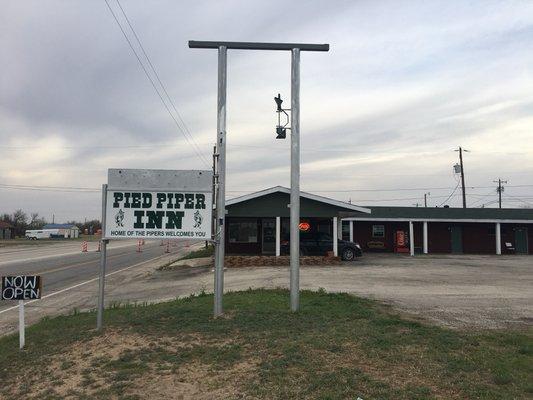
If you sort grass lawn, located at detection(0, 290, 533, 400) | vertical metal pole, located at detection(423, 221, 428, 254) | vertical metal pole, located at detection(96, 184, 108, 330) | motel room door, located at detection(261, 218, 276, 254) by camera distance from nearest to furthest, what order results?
grass lawn, located at detection(0, 290, 533, 400), vertical metal pole, located at detection(96, 184, 108, 330), motel room door, located at detection(261, 218, 276, 254), vertical metal pole, located at detection(423, 221, 428, 254)

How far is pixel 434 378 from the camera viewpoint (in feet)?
16.7

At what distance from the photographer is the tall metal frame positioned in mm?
8750

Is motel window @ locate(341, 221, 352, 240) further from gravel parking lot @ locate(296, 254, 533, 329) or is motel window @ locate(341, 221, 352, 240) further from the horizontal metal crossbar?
the horizontal metal crossbar

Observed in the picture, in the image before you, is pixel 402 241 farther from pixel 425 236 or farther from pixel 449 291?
pixel 449 291

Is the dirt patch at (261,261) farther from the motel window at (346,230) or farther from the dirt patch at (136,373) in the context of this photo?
the dirt patch at (136,373)

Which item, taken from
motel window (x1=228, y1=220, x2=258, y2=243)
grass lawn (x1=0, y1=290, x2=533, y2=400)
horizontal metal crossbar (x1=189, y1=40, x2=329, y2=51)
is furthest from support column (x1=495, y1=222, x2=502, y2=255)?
horizontal metal crossbar (x1=189, y1=40, x2=329, y2=51)

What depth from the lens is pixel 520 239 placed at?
112 ft

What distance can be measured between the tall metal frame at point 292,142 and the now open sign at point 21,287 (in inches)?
117

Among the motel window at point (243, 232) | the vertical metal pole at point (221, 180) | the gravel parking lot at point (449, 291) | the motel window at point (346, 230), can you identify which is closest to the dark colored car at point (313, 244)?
the motel window at point (243, 232)

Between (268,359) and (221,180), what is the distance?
3.85 metres

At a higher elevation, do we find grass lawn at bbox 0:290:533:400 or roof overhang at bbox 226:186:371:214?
roof overhang at bbox 226:186:371:214

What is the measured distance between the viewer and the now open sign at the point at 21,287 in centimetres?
761

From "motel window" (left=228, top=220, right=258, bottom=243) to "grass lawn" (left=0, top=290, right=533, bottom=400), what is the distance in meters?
18.6

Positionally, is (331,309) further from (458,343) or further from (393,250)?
(393,250)
